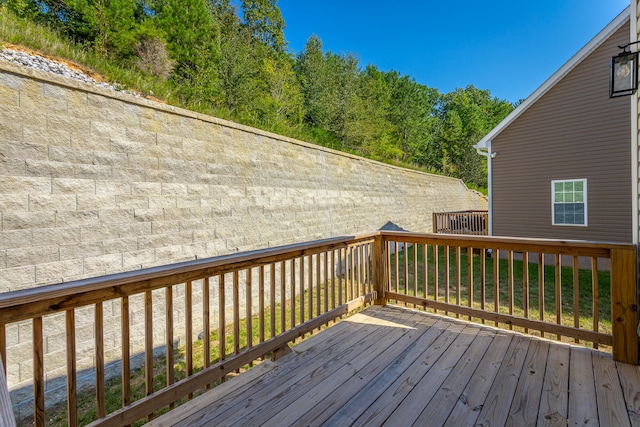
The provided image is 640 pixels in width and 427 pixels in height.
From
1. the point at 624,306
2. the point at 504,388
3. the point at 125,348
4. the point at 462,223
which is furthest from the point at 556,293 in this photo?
the point at 462,223

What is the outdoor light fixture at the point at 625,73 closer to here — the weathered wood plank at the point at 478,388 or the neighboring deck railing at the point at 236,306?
the neighboring deck railing at the point at 236,306

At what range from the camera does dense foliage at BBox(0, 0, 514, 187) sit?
5.73m

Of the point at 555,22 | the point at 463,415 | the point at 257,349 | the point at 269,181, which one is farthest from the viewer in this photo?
the point at 555,22

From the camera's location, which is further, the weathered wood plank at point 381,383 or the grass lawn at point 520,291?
the grass lawn at point 520,291

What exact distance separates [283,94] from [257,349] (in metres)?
8.84

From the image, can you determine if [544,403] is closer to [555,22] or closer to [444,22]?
[555,22]

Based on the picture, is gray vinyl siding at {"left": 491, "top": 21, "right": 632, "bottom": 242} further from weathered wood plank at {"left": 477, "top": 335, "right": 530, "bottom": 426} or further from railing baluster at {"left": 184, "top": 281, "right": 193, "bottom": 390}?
railing baluster at {"left": 184, "top": 281, "right": 193, "bottom": 390}

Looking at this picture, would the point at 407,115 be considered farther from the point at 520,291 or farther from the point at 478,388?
the point at 478,388

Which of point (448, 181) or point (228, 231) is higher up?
point (448, 181)

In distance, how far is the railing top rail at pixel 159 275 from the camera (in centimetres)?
126

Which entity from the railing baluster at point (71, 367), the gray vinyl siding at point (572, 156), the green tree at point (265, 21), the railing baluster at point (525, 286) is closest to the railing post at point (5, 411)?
the railing baluster at point (71, 367)

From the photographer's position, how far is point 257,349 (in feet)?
7.38

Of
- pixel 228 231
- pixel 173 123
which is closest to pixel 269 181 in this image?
pixel 228 231

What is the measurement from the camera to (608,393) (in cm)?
184
